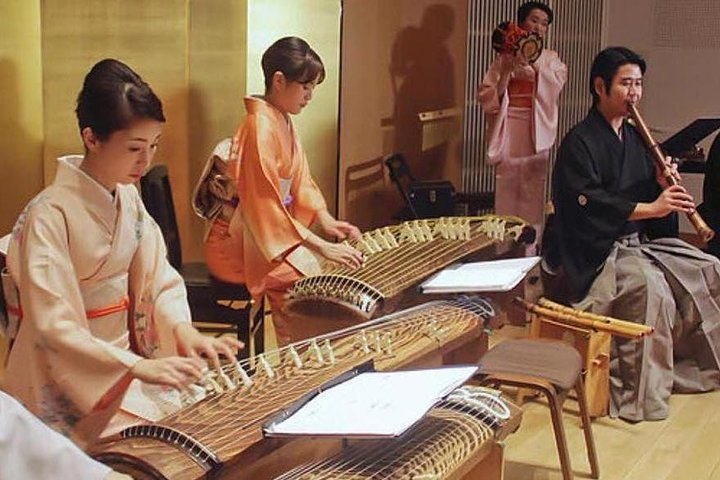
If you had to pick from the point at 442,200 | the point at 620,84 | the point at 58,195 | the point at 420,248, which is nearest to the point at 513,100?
the point at 442,200

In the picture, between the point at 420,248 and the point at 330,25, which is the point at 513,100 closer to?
the point at 330,25

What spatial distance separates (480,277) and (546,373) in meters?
0.43

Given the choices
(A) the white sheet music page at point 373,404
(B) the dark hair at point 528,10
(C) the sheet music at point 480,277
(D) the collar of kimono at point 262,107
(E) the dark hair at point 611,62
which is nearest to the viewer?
(A) the white sheet music page at point 373,404

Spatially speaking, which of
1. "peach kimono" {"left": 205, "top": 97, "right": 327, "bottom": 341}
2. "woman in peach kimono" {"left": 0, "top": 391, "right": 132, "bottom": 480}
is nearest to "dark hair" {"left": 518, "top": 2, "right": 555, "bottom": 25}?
"peach kimono" {"left": 205, "top": 97, "right": 327, "bottom": 341}

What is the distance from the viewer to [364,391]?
2.02 m

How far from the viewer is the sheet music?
303 cm

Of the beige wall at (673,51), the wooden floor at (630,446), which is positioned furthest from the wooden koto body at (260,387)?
the beige wall at (673,51)

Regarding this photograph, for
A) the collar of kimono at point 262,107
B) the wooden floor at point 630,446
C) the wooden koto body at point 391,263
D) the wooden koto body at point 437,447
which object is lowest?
the wooden floor at point 630,446

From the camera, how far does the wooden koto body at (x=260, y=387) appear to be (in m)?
1.84

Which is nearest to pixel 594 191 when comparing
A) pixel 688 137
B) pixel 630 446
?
pixel 688 137

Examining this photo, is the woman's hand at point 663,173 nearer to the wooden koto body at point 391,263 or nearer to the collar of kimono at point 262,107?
the wooden koto body at point 391,263

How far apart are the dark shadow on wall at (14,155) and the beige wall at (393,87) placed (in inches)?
64.8

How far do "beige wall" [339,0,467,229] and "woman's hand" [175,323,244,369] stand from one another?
11.5 ft

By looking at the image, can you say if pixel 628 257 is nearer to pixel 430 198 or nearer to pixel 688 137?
pixel 688 137
